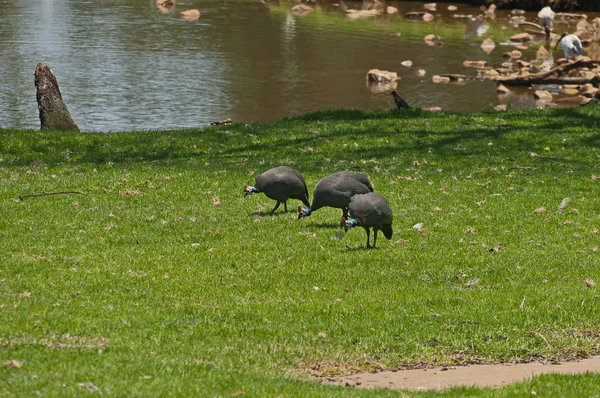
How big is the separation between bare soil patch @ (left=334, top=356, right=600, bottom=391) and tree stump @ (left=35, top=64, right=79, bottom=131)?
57.1ft

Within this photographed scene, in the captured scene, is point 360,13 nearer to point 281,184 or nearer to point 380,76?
point 380,76

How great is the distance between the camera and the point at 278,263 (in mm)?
13719

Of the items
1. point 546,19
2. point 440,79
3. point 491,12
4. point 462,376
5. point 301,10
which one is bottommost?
point 491,12

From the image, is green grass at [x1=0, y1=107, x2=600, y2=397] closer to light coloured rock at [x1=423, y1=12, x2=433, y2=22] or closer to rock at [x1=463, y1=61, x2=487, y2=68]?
rock at [x1=463, y1=61, x2=487, y2=68]

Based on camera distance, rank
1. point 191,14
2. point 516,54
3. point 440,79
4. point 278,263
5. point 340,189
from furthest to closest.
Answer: point 191,14 < point 516,54 < point 440,79 < point 340,189 < point 278,263

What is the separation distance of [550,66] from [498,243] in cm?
3195

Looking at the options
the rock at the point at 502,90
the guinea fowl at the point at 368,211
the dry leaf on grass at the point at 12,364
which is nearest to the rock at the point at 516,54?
the rock at the point at 502,90

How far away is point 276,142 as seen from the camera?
74.9 feet

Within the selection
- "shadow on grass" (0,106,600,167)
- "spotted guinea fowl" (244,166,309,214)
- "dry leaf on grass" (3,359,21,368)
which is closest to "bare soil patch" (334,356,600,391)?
"dry leaf on grass" (3,359,21,368)

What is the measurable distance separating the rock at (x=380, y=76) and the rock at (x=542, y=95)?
20.8 feet

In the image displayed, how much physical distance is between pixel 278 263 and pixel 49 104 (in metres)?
13.7

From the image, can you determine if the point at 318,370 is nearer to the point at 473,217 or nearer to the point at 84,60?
the point at 473,217

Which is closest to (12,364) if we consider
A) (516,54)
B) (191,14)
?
(516,54)

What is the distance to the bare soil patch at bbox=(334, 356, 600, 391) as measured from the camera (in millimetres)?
9422
